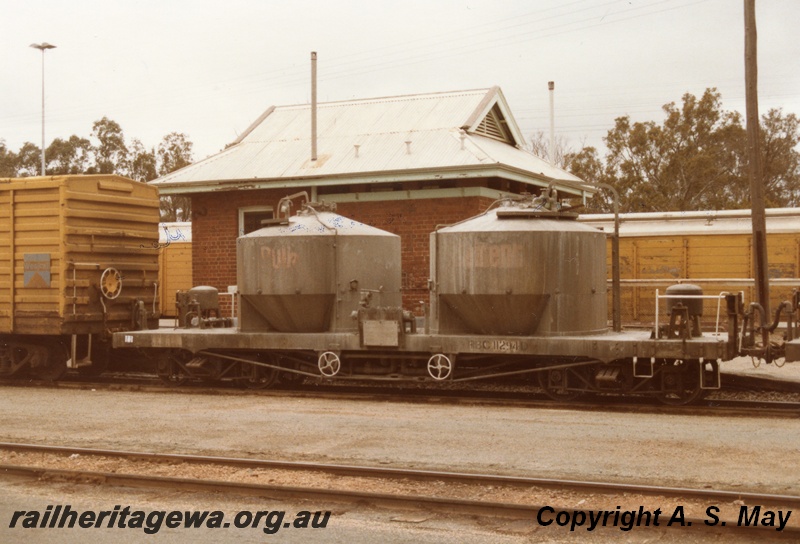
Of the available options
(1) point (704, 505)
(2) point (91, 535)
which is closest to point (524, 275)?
(1) point (704, 505)

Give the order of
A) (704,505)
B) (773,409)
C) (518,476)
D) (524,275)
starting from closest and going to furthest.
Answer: (704,505) → (518,476) → (773,409) → (524,275)

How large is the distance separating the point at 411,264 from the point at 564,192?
18.6 feet

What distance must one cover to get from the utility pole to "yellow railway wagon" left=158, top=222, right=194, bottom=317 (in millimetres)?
14605

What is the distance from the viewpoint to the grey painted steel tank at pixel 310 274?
14414 millimetres

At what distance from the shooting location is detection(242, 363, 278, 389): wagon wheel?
15.1 metres

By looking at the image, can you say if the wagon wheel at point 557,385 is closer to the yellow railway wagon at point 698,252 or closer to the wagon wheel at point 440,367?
the wagon wheel at point 440,367

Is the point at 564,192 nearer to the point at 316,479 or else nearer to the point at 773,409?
the point at 773,409

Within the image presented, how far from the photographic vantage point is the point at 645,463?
29.8ft

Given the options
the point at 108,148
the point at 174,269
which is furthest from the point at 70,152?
the point at 174,269

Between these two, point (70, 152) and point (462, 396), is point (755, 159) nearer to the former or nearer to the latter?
point (462, 396)

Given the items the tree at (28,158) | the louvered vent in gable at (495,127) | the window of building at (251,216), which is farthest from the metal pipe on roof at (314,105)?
the tree at (28,158)

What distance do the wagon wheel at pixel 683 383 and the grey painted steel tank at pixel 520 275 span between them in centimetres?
119

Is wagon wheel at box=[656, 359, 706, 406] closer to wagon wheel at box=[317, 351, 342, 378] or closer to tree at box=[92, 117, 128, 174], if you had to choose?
wagon wheel at box=[317, 351, 342, 378]

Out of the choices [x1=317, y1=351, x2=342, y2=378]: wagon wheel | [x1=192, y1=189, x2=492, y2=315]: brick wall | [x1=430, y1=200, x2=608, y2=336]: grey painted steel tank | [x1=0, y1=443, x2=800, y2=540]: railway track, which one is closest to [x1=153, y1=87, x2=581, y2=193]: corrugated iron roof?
[x1=192, y1=189, x2=492, y2=315]: brick wall
